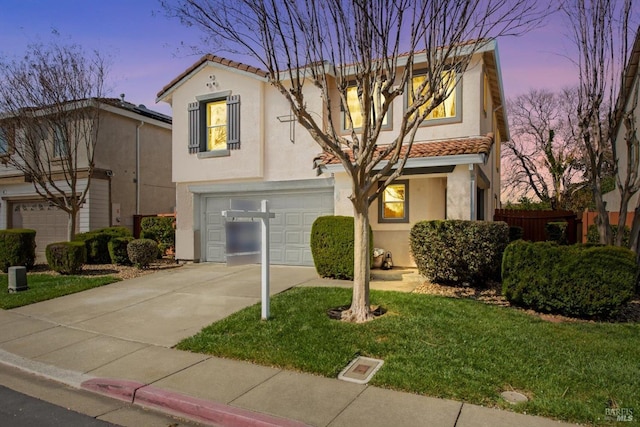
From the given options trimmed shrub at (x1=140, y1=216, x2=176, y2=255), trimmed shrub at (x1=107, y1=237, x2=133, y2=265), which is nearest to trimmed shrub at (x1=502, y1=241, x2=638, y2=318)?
trimmed shrub at (x1=107, y1=237, x2=133, y2=265)

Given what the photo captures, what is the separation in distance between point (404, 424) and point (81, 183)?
54.7 ft

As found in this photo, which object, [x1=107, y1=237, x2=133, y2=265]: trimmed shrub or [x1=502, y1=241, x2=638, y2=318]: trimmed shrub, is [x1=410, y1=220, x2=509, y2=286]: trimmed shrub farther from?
[x1=107, y1=237, x2=133, y2=265]: trimmed shrub

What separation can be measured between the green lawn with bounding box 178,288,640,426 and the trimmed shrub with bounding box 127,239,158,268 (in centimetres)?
639

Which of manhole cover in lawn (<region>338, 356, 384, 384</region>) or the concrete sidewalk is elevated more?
manhole cover in lawn (<region>338, 356, 384, 384</region>)

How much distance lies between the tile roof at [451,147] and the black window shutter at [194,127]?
16.4 ft

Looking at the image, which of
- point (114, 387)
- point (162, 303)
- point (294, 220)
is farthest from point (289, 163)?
point (114, 387)

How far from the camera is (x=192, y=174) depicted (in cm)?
1392

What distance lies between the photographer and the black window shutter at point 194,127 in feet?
45.3

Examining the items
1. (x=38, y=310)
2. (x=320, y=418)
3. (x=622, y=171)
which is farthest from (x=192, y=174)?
(x=622, y=171)

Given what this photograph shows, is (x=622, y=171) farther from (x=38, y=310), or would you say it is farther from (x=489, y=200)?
(x=38, y=310)

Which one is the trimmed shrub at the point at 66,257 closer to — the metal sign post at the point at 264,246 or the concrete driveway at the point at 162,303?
the concrete driveway at the point at 162,303

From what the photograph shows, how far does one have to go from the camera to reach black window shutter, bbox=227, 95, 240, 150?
13156 mm

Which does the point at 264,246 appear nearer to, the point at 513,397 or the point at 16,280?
the point at 513,397

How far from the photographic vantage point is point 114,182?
57.2 feet
